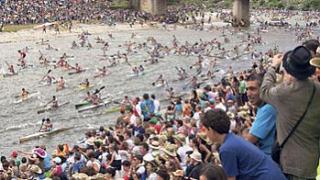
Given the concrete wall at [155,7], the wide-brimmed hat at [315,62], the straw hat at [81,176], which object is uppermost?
the wide-brimmed hat at [315,62]

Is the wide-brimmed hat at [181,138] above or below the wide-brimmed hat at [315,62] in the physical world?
below

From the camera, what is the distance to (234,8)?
70.5m

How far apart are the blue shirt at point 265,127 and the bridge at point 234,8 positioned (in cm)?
6212

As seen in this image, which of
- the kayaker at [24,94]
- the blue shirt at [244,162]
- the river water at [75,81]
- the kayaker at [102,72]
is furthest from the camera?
the kayaker at [102,72]

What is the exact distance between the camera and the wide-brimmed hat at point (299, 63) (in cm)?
507

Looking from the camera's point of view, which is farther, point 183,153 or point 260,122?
point 183,153

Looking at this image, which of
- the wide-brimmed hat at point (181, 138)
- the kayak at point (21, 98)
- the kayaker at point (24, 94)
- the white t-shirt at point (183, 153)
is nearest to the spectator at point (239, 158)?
the white t-shirt at point (183, 153)

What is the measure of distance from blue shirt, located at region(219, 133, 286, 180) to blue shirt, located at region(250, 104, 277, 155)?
0.75m

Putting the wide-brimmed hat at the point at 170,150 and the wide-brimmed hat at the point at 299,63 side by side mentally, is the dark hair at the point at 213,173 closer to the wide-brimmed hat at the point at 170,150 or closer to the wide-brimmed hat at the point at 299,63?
the wide-brimmed hat at the point at 299,63

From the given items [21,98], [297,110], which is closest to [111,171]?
[297,110]

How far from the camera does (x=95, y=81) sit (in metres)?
33.8

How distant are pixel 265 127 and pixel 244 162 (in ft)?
2.87

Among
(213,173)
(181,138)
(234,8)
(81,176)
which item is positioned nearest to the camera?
(213,173)

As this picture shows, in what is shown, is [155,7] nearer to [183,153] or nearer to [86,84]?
[86,84]
